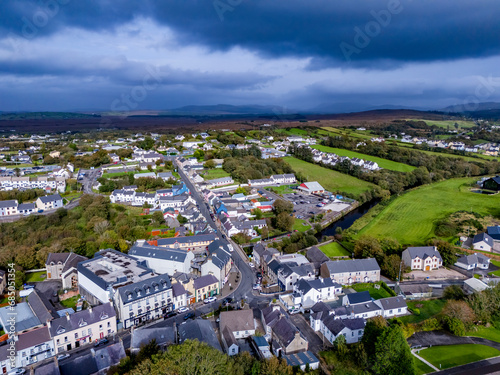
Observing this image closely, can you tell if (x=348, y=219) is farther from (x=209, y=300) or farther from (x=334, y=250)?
(x=209, y=300)

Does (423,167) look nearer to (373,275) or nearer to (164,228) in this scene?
(373,275)

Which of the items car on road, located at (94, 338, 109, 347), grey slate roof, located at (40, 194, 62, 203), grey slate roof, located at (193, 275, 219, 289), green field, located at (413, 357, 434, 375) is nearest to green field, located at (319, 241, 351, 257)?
grey slate roof, located at (193, 275, 219, 289)

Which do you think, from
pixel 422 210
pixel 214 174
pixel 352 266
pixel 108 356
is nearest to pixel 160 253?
pixel 108 356

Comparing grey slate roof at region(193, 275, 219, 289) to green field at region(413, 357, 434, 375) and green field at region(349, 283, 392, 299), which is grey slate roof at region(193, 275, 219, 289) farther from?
green field at region(413, 357, 434, 375)

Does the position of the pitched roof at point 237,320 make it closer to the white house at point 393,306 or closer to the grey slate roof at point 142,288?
the grey slate roof at point 142,288

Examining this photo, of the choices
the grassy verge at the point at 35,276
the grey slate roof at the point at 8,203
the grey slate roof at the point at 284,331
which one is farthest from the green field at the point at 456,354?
the grey slate roof at the point at 8,203
